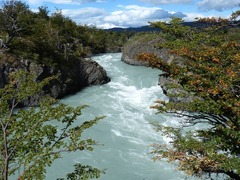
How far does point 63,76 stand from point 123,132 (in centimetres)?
1230

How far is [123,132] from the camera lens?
69.7ft

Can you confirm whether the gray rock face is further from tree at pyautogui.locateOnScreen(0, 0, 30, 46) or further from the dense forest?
tree at pyautogui.locateOnScreen(0, 0, 30, 46)

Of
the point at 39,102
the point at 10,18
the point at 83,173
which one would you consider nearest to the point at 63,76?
the point at 10,18

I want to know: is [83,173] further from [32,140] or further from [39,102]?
[39,102]

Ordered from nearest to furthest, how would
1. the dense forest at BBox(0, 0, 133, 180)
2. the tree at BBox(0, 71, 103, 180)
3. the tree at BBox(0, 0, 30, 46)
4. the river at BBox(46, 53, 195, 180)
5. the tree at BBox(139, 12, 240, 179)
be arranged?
the tree at BBox(0, 71, 103, 180)
the dense forest at BBox(0, 0, 133, 180)
the tree at BBox(139, 12, 240, 179)
the river at BBox(46, 53, 195, 180)
the tree at BBox(0, 0, 30, 46)

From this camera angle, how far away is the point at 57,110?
823cm

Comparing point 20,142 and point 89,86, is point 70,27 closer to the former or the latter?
point 89,86

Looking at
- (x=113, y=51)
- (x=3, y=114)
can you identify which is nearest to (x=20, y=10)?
(x=3, y=114)

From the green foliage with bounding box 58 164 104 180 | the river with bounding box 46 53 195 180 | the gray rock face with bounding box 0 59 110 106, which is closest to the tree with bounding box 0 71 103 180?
the green foliage with bounding box 58 164 104 180

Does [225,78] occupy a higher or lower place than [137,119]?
higher

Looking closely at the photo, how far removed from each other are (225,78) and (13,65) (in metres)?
21.9

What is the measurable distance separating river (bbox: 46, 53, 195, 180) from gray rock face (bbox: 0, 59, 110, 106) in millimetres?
1031

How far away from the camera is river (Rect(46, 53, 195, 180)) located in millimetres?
15812

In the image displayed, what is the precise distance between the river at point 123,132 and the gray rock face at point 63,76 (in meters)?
Answer: 1.03
